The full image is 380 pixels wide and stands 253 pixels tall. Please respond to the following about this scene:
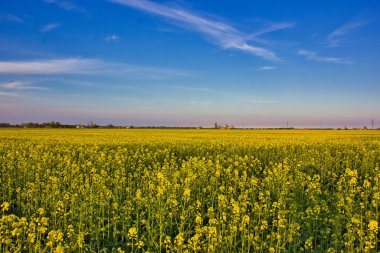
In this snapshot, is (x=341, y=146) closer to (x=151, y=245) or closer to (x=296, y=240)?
(x=296, y=240)

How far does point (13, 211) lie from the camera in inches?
436

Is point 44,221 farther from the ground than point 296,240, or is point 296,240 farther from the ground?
point 44,221

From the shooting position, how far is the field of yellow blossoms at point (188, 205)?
22.7ft

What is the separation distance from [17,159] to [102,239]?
10.9 m

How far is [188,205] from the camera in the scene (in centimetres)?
1123

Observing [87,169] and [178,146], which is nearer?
[87,169]

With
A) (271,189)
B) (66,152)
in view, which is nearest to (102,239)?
(271,189)

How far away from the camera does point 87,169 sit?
52.2 ft

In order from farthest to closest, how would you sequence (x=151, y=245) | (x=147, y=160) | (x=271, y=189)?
1. (x=147, y=160)
2. (x=271, y=189)
3. (x=151, y=245)

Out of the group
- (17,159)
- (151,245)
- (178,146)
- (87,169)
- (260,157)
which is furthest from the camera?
(178,146)

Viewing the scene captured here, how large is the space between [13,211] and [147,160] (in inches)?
366

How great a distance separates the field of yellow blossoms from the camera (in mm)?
6922

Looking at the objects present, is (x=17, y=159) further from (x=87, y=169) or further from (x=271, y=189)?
(x=271, y=189)

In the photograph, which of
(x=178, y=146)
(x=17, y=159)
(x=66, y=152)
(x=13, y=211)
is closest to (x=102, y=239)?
(x=13, y=211)
